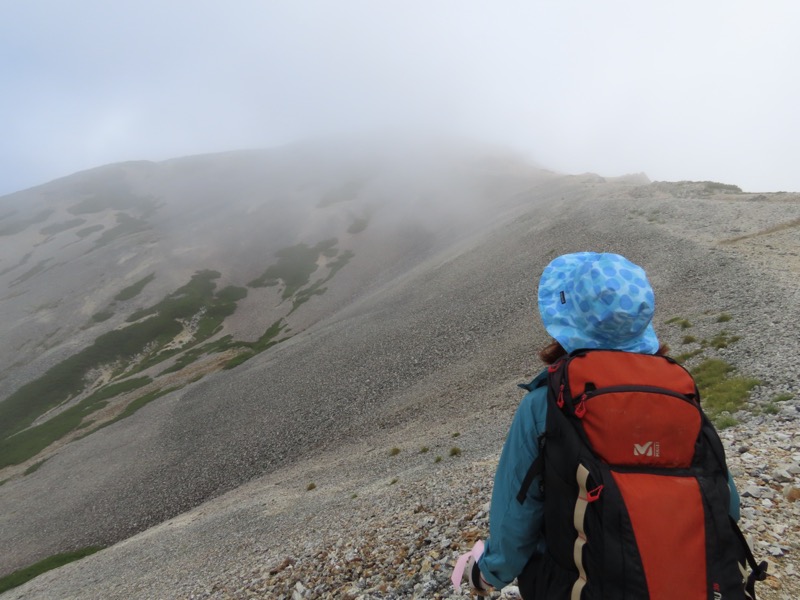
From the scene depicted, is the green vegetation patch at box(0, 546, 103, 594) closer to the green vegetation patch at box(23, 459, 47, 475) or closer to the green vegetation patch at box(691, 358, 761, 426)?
the green vegetation patch at box(23, 459, 47, 475)

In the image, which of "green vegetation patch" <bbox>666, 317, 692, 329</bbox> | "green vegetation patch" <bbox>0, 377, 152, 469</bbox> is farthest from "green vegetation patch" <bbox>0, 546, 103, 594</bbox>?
→ "green vegetation patch" <bbox>666, 317, 692, 329</bbox>

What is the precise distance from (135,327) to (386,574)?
330 feet

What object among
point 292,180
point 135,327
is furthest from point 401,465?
point 292,180

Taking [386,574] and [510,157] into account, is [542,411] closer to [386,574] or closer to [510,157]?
[386,574]

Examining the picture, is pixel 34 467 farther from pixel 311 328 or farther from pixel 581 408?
pixel 581 408

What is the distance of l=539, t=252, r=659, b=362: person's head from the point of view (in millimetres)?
4066

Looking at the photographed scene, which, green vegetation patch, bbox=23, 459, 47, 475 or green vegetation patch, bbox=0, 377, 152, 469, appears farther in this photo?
green vegetation patch, bbox=0, 377, 152, 469

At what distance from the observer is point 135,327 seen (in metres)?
95.0

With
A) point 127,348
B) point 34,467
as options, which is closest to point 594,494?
point 34,467

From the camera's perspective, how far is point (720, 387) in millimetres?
17125

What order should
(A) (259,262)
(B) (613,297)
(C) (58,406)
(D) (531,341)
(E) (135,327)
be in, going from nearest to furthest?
1. (B) (613,297)
2. (D) (531,341)
3. (C) (58,406)
4. (E) (135,327)
5. (A) (259,262)

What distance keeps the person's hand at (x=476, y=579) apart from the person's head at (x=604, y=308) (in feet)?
9.40

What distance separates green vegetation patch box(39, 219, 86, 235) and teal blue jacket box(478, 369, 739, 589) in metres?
201

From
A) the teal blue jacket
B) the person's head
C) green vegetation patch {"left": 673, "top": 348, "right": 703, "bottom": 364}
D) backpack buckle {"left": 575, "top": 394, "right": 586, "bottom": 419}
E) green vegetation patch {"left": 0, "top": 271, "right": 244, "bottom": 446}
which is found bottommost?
green vegetation patch {"left": 0, "top": 271, "right": 244, "bottom": 446}
